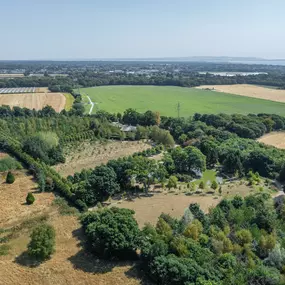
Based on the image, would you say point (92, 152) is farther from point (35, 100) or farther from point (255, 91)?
point (255, 91)

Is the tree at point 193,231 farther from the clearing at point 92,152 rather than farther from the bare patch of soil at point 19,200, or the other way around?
the clearing at point 92,152

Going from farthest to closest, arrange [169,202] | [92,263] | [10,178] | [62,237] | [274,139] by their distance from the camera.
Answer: [274,139] < [10,178] < [169,202] < [62,237] < [92,263]

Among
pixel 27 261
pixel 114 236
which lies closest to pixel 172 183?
pixel 114 236

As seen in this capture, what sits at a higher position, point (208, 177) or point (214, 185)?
point (214, 185)

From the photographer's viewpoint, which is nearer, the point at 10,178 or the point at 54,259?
the point at 54,259

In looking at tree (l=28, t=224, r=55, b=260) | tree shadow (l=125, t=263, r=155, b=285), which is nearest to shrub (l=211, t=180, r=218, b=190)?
tree shadow (l=125, t=263, r=155, b=285)

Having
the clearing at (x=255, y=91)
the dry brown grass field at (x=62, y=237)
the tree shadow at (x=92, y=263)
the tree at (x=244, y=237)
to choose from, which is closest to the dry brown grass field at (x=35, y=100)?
the dry brown grass field at (x=62, y=237)

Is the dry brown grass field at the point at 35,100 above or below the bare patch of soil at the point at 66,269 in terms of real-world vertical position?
above

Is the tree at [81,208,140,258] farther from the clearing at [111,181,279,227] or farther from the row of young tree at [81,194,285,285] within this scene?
the clearing at [111,181,279,227]
